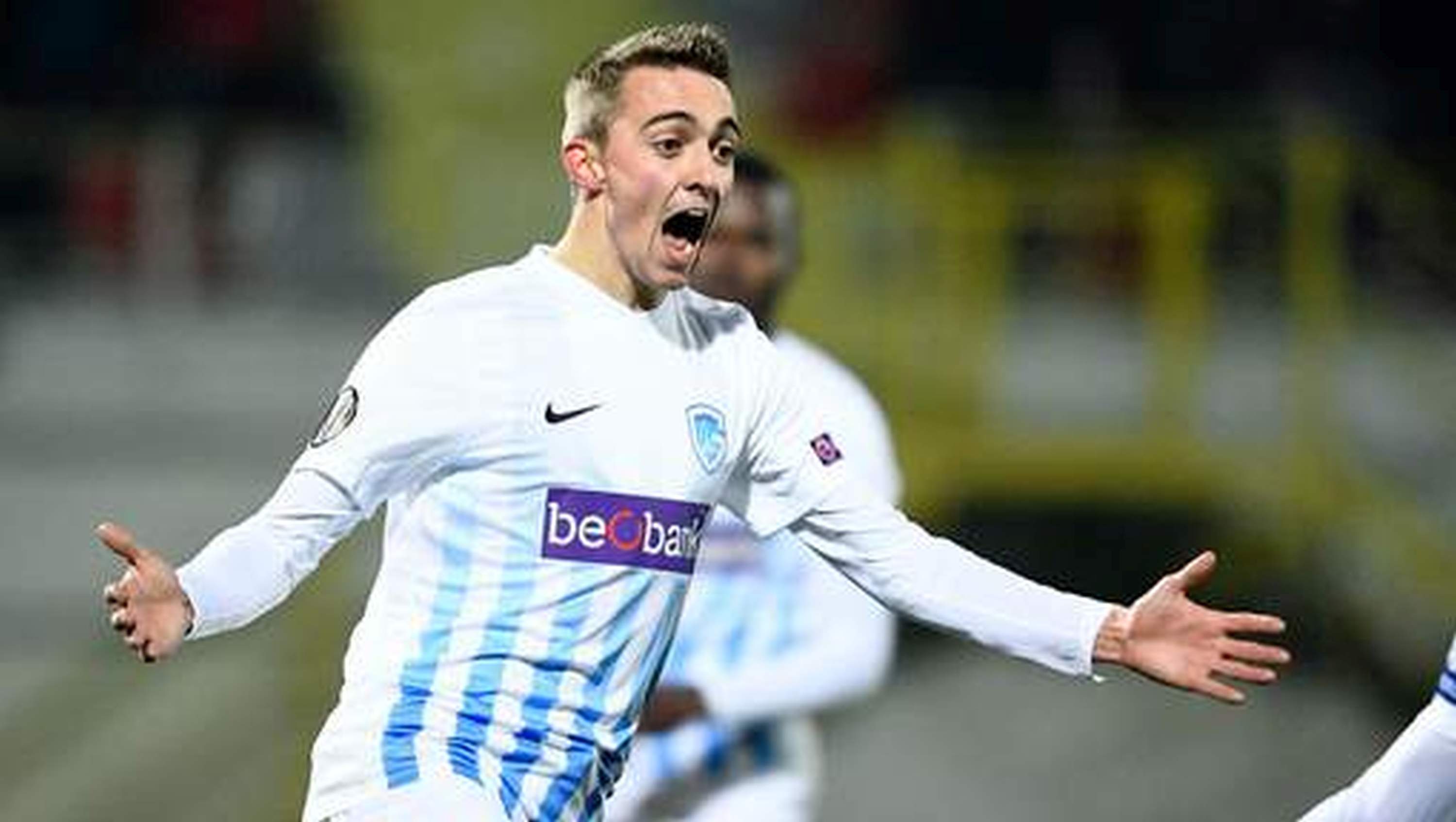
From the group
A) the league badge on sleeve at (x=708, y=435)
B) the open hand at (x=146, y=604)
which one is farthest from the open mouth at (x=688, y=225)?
the open hand at (x=146, y=604)

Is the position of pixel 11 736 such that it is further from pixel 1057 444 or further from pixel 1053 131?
pixel 1053 131

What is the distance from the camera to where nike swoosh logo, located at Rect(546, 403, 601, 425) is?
3996 millimetres

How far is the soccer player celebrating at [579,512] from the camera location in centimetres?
389

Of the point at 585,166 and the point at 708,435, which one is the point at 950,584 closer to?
the point at 708,435

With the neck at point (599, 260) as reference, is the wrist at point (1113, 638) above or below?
below

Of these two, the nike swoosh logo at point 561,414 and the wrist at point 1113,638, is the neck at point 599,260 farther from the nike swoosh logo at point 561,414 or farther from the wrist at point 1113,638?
the wrist at point 1113,638

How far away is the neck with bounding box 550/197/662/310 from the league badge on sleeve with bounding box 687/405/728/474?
17 centimetres

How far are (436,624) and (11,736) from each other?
6.06 metres

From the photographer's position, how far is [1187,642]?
4.06 metres

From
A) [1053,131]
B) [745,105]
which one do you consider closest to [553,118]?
[745,105]

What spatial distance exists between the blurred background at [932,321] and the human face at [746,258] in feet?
13.8

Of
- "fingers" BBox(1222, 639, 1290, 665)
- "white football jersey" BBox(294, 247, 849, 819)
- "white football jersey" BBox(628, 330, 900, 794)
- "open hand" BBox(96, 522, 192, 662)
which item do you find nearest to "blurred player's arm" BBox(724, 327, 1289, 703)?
"fingers" BBox(1222, 639, 1290, 665)

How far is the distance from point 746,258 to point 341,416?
1799 millimetres

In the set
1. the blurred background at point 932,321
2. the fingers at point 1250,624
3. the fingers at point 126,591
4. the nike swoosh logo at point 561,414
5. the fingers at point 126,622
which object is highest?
the nike swoosh logo at point 561,414
